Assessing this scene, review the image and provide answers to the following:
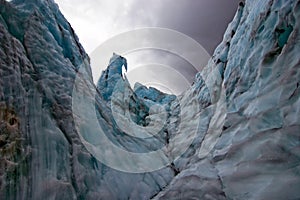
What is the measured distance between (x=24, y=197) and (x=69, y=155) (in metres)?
1.66

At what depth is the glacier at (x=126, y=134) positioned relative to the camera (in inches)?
217

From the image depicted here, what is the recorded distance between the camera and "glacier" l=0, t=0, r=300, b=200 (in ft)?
18.1

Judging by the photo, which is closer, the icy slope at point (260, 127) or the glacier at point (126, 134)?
the icy slope at point (260, 127)

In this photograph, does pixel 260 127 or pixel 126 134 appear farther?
pixel 126 134

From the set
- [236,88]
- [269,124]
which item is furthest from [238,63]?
[269,124]

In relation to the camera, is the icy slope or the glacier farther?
the glacier

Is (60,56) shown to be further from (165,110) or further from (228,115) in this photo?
(165,110)

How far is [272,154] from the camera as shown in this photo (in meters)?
5.37

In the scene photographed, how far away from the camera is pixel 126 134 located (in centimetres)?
1102

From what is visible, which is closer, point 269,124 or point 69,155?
point 269,124

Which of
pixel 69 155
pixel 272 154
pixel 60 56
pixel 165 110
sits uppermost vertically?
pixel 165 110

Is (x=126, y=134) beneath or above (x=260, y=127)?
above

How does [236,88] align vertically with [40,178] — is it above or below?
above

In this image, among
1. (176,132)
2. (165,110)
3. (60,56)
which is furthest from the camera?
(165,110)
